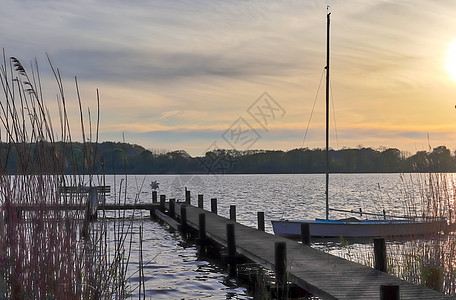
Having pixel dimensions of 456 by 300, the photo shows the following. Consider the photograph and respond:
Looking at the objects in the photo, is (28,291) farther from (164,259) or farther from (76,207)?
(164,259)

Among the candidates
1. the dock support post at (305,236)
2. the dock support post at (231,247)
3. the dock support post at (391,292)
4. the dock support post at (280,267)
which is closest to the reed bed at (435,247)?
the dock support post at (280,267)

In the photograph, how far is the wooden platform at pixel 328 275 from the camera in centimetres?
805

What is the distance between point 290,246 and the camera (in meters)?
12.8

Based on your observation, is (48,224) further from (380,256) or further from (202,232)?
(202,232)

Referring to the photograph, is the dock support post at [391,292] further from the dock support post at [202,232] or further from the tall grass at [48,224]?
the dock support post at [202,232]

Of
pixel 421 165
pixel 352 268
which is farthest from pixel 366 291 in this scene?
pixel 421 165

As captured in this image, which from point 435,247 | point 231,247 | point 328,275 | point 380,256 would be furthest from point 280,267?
point 231,247

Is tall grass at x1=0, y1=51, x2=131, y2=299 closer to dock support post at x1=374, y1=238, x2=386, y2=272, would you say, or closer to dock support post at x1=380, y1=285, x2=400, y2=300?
dock support post at x1=380, y1=285, x2=400, y2=300

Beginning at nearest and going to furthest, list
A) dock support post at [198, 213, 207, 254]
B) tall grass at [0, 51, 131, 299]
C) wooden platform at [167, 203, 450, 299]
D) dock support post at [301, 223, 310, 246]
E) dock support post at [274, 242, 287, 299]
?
tall grass at [0, 51, 131, 299], wooden platform at [167, 203, 450, 299], dock support post at [274, 242, 287, 299], dock support post at [301, 223, 310, 246], dock support post at [198, 213, 207, 254]

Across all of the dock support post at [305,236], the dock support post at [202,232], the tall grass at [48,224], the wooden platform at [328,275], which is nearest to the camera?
the tall grass at [48,224]

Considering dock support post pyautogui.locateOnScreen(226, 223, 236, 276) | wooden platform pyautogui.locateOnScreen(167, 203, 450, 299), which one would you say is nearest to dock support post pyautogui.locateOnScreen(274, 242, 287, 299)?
wooden platform pyautogui.locateOnScreen(167, 203, 450, 299)

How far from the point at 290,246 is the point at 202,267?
3507 mm

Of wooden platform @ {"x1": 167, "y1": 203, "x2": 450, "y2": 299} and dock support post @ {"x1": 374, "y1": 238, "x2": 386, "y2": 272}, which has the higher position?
dock support post @ {"x1": 374, "y1": 238, "x2": 386, "y2": 272}

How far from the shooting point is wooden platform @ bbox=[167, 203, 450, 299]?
8055 mm
